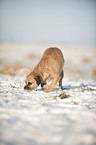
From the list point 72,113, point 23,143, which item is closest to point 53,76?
point 72,113

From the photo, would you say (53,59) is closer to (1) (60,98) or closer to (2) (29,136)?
(1) (60,98)

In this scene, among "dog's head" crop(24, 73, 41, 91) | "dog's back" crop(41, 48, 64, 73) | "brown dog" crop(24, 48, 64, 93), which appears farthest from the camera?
"dog's back" crop(41, 48, 64, 73)

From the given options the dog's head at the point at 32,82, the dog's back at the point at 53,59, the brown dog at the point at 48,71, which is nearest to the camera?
the dog's head at the point at 32,82

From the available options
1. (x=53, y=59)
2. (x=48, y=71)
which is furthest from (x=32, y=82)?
(x=53, y=59)

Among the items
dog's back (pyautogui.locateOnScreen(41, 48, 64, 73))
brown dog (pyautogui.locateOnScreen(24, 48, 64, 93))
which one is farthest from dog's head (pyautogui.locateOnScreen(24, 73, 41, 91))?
dog's back (pyautogui.locateOnScreen(41, 48, 64, 73))

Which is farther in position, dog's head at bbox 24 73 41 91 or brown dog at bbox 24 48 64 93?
brown dog at bbox 24 48 64 93

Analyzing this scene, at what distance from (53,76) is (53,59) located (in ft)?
2.20

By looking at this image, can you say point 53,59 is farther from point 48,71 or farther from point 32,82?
point 32,82

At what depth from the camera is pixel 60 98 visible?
14.0 ft

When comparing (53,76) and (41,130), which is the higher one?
(53,76)

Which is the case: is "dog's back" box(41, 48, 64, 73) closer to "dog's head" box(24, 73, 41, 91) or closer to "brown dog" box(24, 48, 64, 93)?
"brown dog" box(24, 48, 64, 93)

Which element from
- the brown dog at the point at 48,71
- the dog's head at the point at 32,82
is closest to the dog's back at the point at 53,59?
the brown dog at the point at 48,71

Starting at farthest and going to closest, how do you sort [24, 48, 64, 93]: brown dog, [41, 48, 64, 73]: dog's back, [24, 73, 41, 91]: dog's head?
[41, 48, 64, 73]: dog's back → [24, 48, 64, 93]: brown dog → [24, 73, 41, 91]: dog's head

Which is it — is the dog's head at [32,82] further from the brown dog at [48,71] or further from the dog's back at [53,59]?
the dog's back at [53,59]
